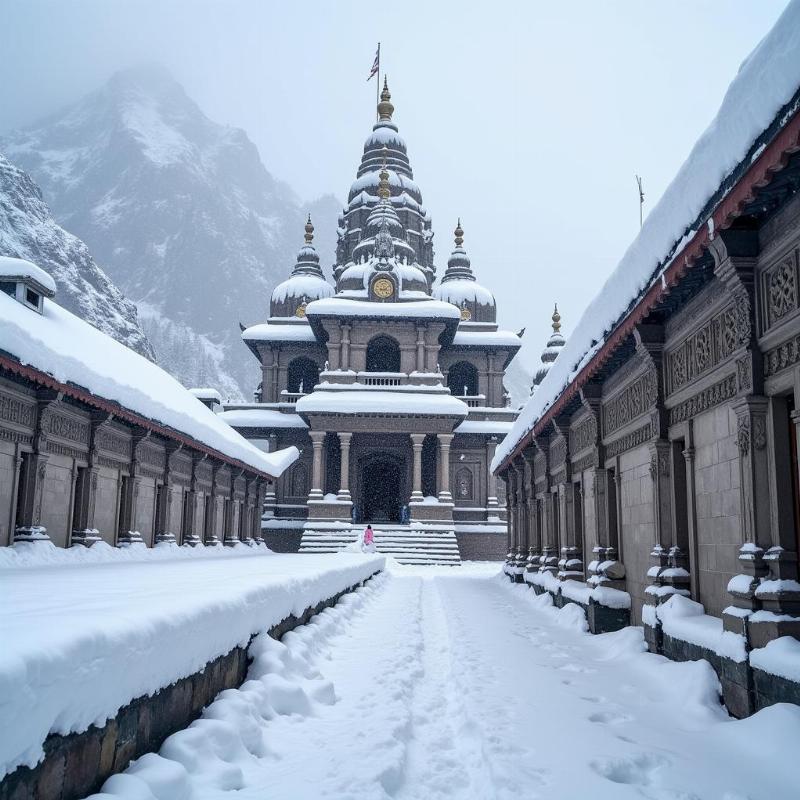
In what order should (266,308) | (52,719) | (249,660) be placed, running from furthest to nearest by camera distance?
(266,308) < (249,660) < (52,719)

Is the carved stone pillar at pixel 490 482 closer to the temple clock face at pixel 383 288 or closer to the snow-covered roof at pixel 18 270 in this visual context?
the temple clock face at pixel 383 288

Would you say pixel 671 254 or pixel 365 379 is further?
pixel 365 379

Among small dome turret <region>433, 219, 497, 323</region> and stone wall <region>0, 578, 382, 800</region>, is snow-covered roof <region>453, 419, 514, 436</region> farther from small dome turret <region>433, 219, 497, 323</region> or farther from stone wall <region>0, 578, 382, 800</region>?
stone wall <region>0, 578, 382, 800</region>

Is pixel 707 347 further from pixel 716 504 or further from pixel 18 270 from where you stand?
pixel 18 270

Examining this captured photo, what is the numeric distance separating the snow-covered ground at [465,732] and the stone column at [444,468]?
83.8 feet

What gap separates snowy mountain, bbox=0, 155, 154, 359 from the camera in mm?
109812

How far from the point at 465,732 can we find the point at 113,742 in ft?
8.74

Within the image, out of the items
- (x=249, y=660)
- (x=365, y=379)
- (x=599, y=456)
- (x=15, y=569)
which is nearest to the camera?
(x=249, y=660)

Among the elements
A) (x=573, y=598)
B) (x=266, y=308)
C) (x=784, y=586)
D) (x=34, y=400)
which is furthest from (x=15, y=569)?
(x=266, y=308)

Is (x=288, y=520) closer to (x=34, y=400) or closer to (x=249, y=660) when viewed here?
(x=34, y=400)

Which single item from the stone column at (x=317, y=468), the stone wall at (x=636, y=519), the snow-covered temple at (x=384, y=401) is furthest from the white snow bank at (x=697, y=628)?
the stone column at (x=317, y=468)

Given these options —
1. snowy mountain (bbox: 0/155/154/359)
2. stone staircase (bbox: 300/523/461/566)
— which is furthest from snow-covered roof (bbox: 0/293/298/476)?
snowy mountain (bbox: 0/155/154/359)

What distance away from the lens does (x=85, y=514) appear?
15156 mm

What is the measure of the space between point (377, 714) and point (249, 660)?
1112mm
